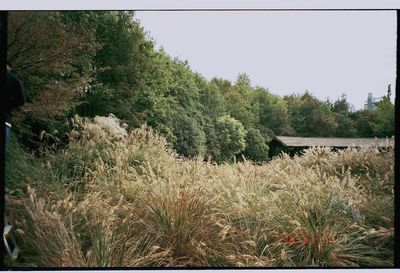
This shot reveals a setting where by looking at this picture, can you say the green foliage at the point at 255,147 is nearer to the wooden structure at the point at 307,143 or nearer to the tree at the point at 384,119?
the wooden structure at the point at 307,143

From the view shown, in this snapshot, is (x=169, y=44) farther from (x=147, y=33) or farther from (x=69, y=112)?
(x=69, y=112)

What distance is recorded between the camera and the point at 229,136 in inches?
215

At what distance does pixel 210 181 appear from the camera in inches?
194

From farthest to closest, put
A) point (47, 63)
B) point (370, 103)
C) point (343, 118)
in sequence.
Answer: point (343, 118)
point (370, 103)
point (47, 63)

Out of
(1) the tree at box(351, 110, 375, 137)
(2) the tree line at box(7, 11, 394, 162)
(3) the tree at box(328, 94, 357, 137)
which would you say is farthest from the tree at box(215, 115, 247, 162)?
(1) the tree at box(351, 110, 375, 137)

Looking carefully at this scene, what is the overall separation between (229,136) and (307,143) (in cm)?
93

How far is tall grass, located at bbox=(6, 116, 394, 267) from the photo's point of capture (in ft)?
13.5

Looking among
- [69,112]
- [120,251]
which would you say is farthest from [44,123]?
[120,251]

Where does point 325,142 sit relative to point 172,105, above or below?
below

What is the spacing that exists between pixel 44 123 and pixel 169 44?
5.58 ft

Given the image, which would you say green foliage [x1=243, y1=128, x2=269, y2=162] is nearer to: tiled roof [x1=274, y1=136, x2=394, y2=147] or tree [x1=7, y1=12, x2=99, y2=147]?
tiled roof [x1=274, y1=136, x2=394, y2=147]

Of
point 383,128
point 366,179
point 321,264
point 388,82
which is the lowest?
point 321,264
